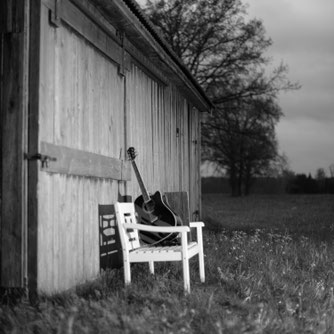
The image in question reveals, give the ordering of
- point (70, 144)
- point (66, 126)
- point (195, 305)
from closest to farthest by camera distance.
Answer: point (195, 305) → point (66, 126) → point (70, 144)

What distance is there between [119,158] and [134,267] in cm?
137

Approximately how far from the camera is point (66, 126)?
623cm

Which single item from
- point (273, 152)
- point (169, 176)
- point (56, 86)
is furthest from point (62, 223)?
point (273, 152)

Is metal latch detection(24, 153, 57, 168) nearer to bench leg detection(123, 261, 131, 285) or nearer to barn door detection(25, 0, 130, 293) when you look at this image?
barn door detection(25, 0, 130, 293)

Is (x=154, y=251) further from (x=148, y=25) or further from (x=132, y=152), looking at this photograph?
(x=148, y=25)

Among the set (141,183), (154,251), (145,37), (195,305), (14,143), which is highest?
(145,37)

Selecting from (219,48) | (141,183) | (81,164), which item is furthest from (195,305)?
(219,48)

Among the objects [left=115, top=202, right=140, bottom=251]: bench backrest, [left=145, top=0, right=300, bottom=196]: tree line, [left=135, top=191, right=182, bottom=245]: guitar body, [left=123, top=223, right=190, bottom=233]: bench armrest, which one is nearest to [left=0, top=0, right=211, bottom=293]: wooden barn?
[left=135, top=191, right=182, bottom=245]: guitar body

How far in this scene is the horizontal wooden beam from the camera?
226 inches

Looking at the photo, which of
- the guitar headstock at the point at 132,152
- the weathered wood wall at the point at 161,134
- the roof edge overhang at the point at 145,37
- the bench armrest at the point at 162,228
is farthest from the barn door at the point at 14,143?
the weathered wood wall at the point at 161,134

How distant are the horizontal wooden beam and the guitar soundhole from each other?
42 centimetres

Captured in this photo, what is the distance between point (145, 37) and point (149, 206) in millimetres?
2225

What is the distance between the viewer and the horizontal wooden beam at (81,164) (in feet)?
18.8

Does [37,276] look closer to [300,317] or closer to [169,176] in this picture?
[300,317]
